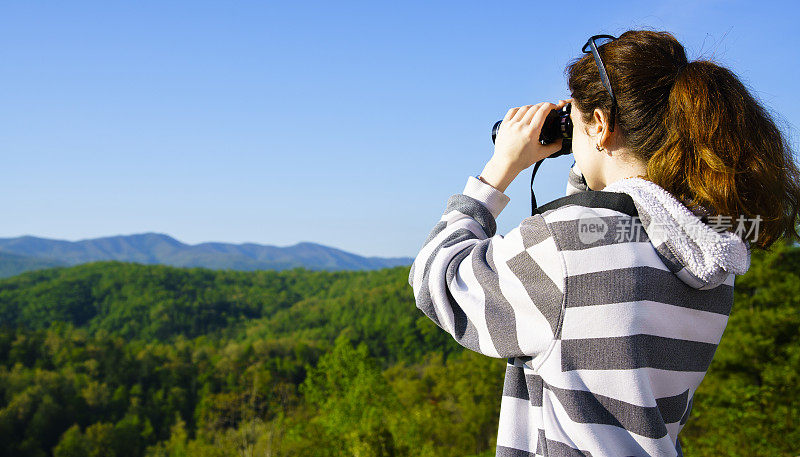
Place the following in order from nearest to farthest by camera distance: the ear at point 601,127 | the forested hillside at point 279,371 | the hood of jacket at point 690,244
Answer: the hood of jacket at point 690,244 → the ear at point 601,127 → the forested hillside at point 279,371

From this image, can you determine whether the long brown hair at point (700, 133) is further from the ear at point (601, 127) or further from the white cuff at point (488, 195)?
the white cuff at point (488, 195)

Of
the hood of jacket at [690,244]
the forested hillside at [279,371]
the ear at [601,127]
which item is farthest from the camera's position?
the forested hillside at [279,371]

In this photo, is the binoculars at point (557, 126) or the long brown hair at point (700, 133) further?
the binoculars at point (557, 126)

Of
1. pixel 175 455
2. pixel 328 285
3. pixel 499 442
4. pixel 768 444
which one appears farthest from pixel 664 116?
pixel 328 285

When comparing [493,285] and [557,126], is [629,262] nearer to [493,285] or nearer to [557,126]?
[493,285]

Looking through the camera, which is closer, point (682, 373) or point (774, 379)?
point (682, 373)

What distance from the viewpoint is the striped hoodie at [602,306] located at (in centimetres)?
66

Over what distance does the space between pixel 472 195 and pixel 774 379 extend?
1181 cm

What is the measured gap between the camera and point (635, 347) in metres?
0.67

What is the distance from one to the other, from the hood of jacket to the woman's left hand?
8.9 inches

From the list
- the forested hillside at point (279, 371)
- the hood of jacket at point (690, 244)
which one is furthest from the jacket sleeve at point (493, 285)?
the forested hillside at point (279, 371)

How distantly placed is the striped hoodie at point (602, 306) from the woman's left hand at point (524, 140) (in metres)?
0.14

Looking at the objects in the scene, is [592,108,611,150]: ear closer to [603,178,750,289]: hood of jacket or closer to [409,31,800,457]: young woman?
[409,31,800,457]: young woman

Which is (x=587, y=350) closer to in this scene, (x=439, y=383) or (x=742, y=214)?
(x=742, y=214)
